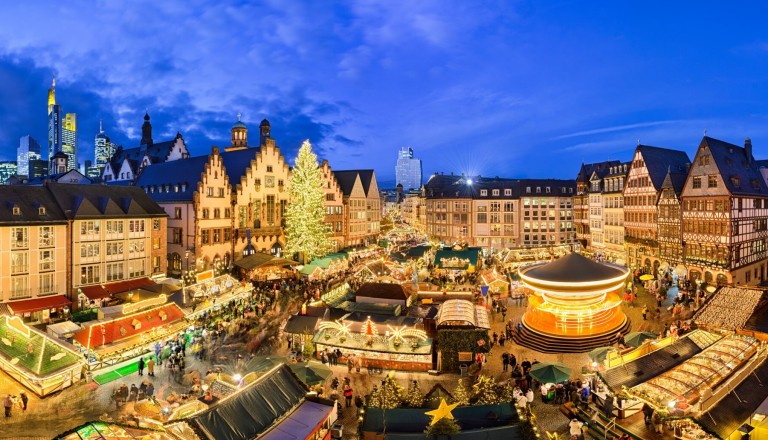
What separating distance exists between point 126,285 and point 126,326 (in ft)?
51.6

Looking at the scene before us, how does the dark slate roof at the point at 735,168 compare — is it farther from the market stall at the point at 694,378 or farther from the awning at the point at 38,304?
the awning at the point at 38,304

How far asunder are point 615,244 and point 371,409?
181 feet

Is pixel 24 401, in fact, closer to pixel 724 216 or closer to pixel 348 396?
pixel 348 396

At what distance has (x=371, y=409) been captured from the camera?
1471 cm

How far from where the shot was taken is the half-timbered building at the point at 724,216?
41.9 metres

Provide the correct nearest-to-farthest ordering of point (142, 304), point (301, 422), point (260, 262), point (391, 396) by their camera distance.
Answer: point (301, 422) < point (391, 396) < point (142, 304) < point (260, 262)

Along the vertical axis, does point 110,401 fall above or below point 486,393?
below

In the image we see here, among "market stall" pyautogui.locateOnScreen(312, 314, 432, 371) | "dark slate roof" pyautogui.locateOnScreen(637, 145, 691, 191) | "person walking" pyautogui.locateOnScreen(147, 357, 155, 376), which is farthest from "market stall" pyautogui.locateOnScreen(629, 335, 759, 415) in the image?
"dark slate roof" pyautogui.locateOnScreen(637, 145, 691, 191)

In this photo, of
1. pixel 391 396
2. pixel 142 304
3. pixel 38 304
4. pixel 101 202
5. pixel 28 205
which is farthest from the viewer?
pixel 101 202

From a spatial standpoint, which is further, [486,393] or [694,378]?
[486,393]

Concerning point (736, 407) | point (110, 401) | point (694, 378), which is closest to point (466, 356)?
point (694, 378)

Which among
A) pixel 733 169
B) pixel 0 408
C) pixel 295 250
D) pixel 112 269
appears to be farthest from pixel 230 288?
pixel 733 169

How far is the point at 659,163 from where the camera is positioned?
176ft

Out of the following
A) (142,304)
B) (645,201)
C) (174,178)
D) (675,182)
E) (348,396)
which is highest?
(174,178)
